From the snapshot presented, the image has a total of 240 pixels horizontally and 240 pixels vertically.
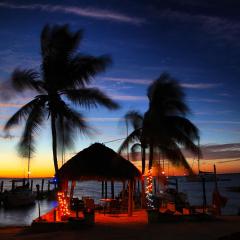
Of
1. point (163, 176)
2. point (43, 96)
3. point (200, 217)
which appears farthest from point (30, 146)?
point (163, 176)

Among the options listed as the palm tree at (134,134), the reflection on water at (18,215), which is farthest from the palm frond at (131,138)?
the reflection on water at (18,215)

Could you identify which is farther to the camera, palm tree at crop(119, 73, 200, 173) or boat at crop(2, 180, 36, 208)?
boat at crop(2, 180, 36, 208)

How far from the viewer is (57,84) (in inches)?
707

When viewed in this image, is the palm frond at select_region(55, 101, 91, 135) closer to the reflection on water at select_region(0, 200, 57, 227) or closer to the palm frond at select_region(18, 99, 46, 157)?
the palm frond at select_region(18, 99, 46, 157)

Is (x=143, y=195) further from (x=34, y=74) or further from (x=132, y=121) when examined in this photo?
(x=34, y=74)

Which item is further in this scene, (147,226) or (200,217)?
(200,217)

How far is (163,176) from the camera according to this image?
96.7ft

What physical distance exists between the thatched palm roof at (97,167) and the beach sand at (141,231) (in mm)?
2403

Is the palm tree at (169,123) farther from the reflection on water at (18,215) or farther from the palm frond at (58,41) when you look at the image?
the reflection on water at (18,215)

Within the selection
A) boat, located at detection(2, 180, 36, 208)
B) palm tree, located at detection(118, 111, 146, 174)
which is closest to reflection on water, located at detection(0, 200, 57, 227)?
boat, located at detection(2, 180, 36, 208)

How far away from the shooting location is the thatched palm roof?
19.3 metres

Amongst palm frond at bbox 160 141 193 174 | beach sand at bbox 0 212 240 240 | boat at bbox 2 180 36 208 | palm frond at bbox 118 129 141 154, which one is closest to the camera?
beach sand at bbox 0 212 240 240

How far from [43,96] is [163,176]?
14187 millimetres

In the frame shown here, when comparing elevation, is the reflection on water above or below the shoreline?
below
